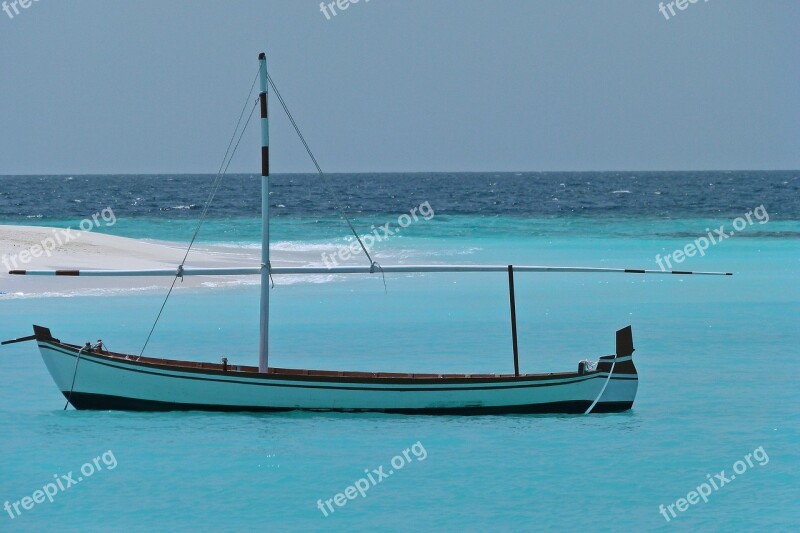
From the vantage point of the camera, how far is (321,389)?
20.4 m

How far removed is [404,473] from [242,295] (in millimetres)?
22917

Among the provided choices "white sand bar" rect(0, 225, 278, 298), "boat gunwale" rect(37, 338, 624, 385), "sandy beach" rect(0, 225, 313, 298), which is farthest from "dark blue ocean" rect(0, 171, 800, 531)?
"white sand bar" rect(0, 225, 278, 298)

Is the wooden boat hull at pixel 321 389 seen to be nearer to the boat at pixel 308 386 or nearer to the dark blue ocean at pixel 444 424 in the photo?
the boat at pixel 308 386

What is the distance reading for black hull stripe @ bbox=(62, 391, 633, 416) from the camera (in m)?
20.7

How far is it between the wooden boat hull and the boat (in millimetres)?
18

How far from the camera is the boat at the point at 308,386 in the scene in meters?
20.3

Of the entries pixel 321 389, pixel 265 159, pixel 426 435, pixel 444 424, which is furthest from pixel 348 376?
pixel 265 159

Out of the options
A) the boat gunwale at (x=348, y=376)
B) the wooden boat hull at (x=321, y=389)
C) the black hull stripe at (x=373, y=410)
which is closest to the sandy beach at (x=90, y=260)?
the black hull stripe at (x=373, y=410)

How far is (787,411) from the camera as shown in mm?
21578

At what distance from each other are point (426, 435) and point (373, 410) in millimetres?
1362

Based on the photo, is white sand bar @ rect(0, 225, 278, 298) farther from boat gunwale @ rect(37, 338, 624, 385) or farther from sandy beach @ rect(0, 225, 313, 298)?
boat gunwale @ rect(37, 338, 624, 385)

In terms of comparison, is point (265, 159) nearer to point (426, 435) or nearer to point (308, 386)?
point (308, 386)

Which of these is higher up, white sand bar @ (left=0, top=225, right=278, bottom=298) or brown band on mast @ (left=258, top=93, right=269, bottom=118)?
brown band on mast @ (left=258, top=93, right=269, bottom=118)

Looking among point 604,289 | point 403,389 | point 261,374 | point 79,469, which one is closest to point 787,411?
point 403,389
